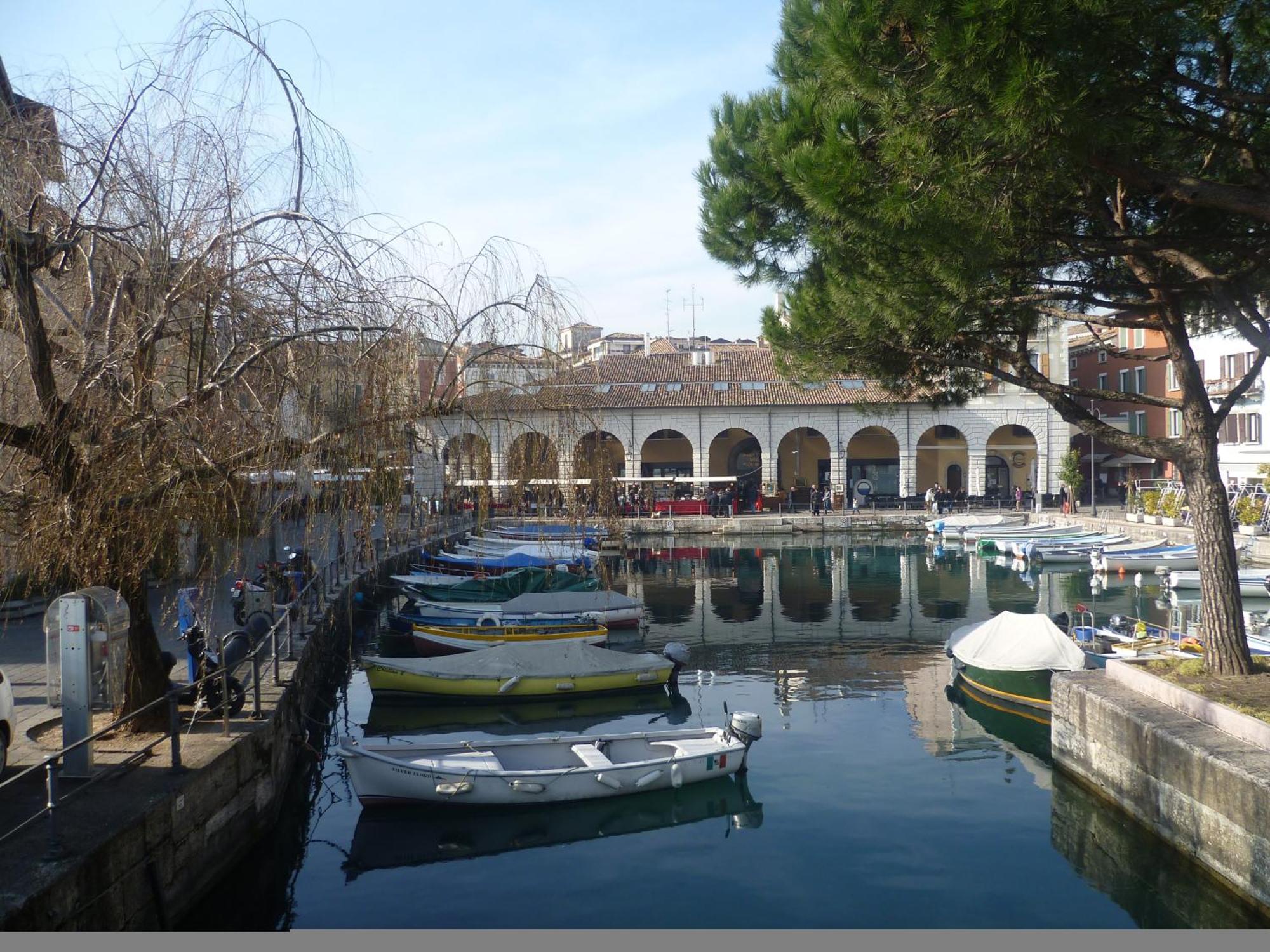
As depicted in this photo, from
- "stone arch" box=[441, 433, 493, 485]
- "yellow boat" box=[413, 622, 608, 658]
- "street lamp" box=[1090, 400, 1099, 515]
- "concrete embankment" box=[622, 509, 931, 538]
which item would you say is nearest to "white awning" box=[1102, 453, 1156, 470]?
"street lamp" box=[1090, 400, 1099, 515]

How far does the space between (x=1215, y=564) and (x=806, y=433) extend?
4223 centimetres

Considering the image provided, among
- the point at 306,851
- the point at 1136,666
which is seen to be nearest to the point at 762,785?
the point at 1136,666

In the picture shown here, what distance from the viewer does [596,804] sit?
1148cm

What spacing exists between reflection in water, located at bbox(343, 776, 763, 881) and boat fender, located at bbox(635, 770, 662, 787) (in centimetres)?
19

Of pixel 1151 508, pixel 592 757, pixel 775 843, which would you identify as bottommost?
pixel 775 843

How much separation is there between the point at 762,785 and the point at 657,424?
37.8m

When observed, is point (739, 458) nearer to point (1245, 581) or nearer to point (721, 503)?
point (721, 503)

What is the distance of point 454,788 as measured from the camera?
437 inches

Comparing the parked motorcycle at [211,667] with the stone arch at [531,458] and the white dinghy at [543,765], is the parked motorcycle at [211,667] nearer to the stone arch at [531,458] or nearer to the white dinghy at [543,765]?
the white dinghy at [543,765]

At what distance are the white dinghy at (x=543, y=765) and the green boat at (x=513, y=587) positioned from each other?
11.1 metres

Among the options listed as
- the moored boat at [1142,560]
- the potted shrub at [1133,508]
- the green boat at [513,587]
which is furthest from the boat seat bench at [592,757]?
the potted shrub at [1133,508]

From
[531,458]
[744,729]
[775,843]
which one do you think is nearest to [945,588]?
[744,729]

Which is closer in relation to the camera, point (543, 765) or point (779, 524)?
point (543, 765)

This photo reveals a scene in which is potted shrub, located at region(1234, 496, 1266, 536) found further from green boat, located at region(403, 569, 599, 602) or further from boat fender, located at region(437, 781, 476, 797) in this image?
boat fender, located at region(437, 781, 476, 797)
